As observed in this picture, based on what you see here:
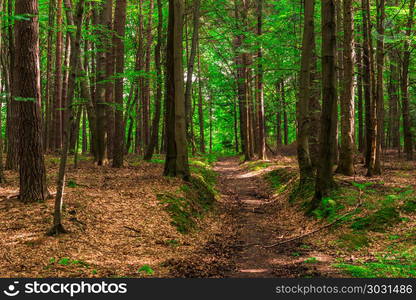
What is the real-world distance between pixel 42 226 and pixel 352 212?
24.2 ft

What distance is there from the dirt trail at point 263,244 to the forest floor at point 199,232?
3 centimetres

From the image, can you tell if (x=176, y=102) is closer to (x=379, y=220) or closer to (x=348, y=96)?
(x=348, y=96)

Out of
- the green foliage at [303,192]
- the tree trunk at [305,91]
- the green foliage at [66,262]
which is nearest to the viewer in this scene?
the green foliage at [66,262]

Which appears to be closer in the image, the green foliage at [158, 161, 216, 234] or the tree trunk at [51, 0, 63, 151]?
the green foliage at [158, 161, 216, 234]

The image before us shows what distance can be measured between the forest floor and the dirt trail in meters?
0.03

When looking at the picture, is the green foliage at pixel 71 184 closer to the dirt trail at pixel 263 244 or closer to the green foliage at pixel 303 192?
the dirt trail at pixel 263 244

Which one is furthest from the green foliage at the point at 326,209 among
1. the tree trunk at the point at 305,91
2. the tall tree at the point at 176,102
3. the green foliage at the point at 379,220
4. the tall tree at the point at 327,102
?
the tall tree at the point at 176,102

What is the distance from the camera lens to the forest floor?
6.15 metres

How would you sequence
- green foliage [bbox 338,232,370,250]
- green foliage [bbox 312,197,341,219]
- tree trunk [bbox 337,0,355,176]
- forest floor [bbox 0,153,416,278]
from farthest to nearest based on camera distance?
tree trunk [bbox 337,0,355,176] < green foliage [bbox 312,197,341,219] < green foliage [bbox 338,232,370,250] < forest floor [bbox 0,153,416,278]

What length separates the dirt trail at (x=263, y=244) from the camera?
6.37 m

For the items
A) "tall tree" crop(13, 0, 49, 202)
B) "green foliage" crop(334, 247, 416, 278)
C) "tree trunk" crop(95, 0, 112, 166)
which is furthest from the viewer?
"tree trunk" crop(95, 0, 112, 166)

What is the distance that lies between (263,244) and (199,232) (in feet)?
6.37

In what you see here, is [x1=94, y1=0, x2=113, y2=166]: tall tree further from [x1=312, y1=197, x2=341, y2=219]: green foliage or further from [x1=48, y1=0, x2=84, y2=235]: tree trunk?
[x1=312, y1=197, x2=341, y2=219]: green foliage

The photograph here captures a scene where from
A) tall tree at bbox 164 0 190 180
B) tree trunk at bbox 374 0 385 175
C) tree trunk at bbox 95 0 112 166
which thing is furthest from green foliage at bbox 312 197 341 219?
tree trunk at bbox 95 0 112 166
